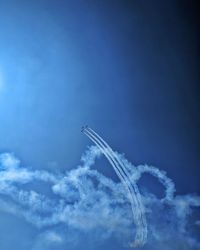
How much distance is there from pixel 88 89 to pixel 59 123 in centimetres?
31

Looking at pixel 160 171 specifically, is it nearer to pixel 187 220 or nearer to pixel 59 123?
Answer: pixel 187 220

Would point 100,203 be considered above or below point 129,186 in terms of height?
below

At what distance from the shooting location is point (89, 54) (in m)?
2.66

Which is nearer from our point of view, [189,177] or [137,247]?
[137,247]

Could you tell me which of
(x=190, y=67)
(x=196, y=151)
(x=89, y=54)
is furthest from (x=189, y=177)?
(x=89, y=54)

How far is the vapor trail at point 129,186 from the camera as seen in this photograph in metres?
2.45

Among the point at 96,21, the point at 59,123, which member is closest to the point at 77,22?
the point at 96,21

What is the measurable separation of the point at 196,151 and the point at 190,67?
606 millimetres

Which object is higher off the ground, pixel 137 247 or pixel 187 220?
pixel 187 220

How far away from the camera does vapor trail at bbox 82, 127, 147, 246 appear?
2449mm

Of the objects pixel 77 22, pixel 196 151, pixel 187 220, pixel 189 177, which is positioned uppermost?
pixel 77 22

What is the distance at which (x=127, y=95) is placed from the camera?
2643 mm

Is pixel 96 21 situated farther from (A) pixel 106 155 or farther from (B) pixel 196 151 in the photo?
(B) pixel 196 151

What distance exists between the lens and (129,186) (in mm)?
2510
